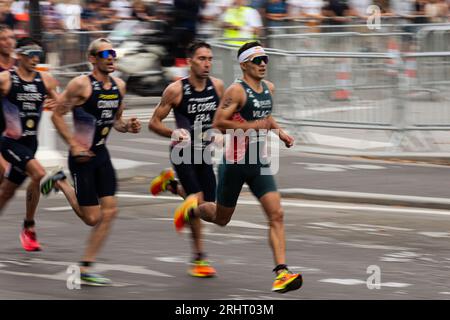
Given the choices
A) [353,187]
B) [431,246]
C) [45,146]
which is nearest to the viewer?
[431,246]

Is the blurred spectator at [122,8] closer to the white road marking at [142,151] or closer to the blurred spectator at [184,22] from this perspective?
the blurred spectator at [184,22]

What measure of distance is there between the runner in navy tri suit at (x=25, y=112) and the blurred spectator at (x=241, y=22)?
11.2 m

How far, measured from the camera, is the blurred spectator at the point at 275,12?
76.7 feet

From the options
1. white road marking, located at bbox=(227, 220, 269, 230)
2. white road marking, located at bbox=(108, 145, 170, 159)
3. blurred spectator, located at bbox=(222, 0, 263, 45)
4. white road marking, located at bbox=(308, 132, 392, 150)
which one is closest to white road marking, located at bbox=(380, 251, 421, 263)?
white road marking, located at bbox=(227, 220, 269, 230)

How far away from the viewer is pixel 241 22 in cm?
2230

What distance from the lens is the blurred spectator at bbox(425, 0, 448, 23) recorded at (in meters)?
22.1

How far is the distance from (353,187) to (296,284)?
6061 mm

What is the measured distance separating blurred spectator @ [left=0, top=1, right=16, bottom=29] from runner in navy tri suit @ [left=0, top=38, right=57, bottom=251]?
47.1 ft

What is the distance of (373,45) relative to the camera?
20109 millimetres

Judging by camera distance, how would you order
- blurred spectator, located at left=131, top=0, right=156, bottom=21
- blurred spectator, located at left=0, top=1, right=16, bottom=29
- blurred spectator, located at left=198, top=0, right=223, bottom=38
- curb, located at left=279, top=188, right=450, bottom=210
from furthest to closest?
blurred spectator, located at left=0, top=1, right=16, bottom=29, blurred spectator, located at left=131, top=0, right=156, bottom=21, blurred spectator, located at left=198, top=0, right=223, bottom=38, curb, located at left=279, top=188, right=450, bottom=210

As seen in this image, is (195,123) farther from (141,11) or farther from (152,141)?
(141,11)

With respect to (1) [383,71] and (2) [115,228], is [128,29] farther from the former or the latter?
(2) [115,228]

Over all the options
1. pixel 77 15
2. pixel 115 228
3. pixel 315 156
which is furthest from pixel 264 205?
pixel 77 15

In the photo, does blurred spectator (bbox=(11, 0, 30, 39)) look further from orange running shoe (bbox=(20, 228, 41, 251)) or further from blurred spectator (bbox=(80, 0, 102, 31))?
orange running shoe (bbox=(20, 228, 41, 251))
